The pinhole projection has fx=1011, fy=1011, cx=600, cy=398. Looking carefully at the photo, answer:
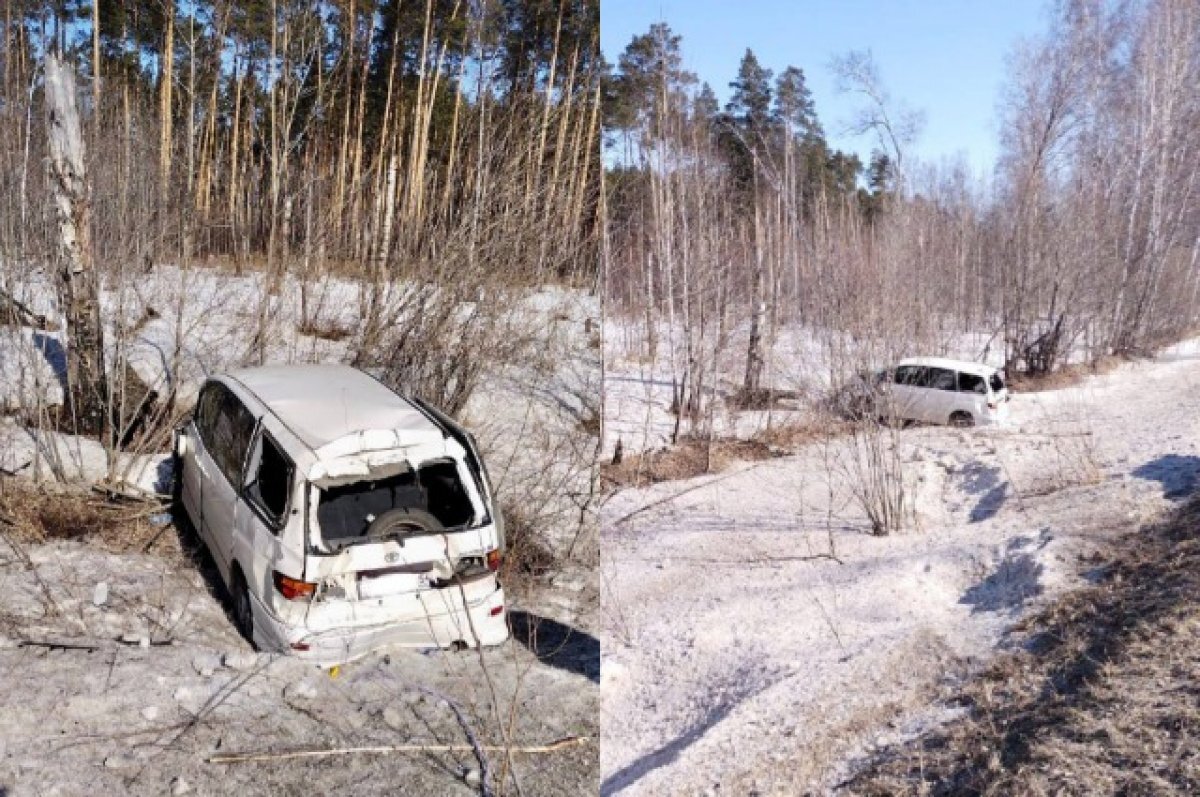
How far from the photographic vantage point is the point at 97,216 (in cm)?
745

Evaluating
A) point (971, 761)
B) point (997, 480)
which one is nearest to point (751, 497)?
point (997, 480)

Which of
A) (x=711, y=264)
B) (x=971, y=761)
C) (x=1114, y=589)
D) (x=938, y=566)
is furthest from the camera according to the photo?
(x=711, y=264)

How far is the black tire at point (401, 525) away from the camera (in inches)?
176

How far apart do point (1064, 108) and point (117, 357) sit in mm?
18023

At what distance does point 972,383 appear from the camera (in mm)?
14602

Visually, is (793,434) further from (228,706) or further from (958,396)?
(228,706)

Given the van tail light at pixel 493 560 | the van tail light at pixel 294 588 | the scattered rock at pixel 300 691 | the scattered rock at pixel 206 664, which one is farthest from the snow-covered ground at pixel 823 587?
the scattered rock at pixel 206 664

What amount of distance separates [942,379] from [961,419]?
633 millimetres

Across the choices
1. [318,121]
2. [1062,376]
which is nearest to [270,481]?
[318,121]

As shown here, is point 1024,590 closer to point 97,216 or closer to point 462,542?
point 462,542

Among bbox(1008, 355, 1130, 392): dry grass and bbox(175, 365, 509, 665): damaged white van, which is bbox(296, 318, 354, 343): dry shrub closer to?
bbox(175, 365, 509, 665): damaged white van

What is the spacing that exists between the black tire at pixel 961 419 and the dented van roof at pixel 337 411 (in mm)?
10627

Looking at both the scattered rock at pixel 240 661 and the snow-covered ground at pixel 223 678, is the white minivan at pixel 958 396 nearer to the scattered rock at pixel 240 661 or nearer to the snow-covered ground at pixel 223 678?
the snow-covered ground at pixel 223 678

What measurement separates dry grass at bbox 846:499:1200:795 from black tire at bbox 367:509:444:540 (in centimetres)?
216
